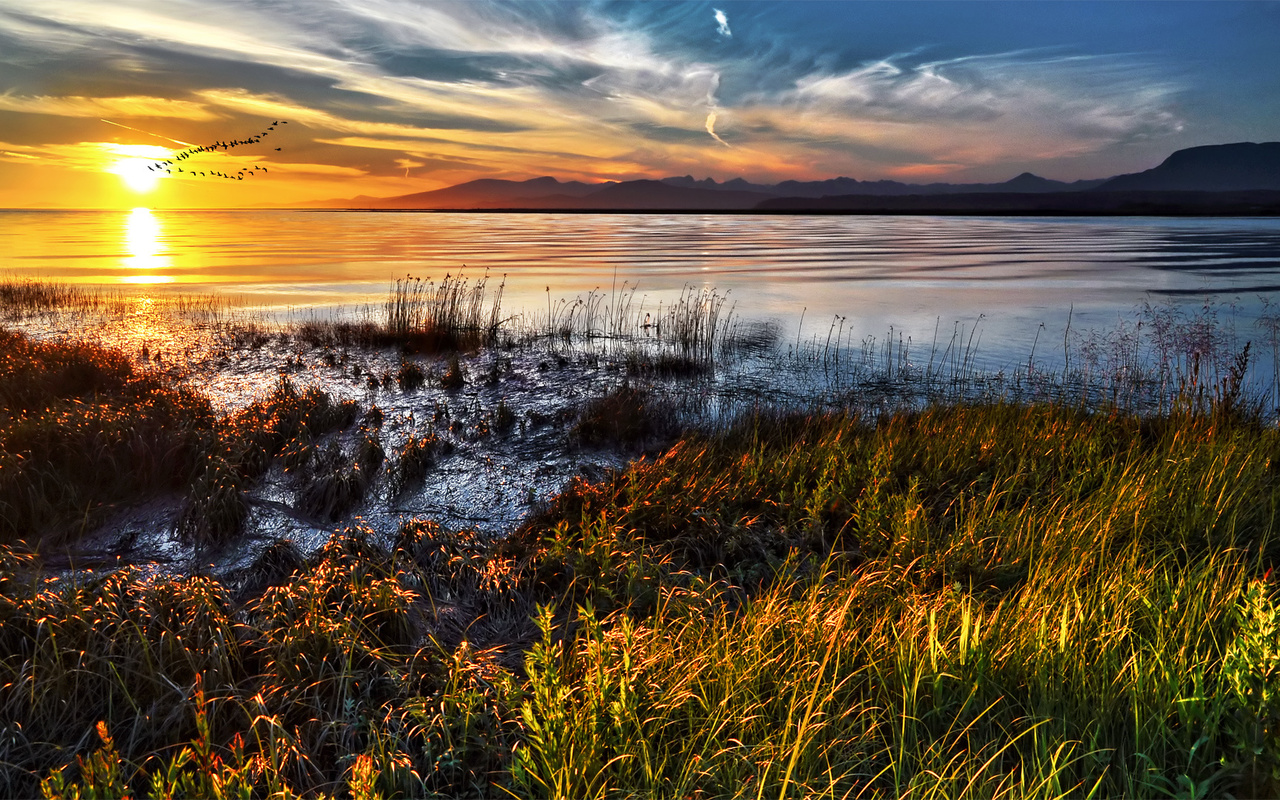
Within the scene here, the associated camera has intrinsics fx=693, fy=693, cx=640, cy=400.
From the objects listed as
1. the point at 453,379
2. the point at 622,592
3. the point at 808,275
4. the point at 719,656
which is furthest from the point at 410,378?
the point at 808,275

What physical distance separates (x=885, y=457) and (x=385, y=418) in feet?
23.6

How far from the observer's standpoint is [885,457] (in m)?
7.20

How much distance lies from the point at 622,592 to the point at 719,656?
159cm

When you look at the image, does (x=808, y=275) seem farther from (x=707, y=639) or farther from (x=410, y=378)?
(x=707, y=639)

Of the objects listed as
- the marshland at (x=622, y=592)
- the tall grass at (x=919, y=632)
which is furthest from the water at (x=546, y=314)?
the tall grass at (x=919, y=632)

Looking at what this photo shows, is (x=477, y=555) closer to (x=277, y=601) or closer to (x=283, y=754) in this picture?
(x=277, y=601)

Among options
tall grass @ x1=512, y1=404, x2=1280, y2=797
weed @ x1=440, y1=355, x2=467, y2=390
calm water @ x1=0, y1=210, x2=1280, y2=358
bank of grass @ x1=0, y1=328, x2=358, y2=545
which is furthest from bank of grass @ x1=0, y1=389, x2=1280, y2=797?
calm water @ x1=0, y1=210, x2=1280, y2=358

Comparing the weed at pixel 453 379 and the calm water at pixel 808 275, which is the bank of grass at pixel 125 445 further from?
the calm water at pixel 808 275

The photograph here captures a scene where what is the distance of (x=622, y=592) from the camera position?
17.4 ft

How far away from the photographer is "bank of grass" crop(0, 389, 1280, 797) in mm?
3074

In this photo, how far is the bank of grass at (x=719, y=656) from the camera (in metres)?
3.07

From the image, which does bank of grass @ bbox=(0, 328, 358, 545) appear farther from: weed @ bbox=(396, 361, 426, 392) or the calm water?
the calm water

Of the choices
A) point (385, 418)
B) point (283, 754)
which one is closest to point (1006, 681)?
point (283, 754)

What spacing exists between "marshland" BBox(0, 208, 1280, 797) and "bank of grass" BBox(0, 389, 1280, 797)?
0.03 meters
